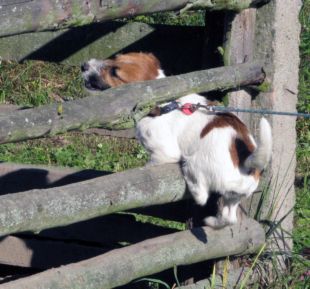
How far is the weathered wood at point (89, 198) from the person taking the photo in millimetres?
3645

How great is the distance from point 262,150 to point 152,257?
680 mm

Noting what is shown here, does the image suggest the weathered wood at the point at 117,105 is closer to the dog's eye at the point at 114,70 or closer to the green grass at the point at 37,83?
the dog's eye at the point at 114,70

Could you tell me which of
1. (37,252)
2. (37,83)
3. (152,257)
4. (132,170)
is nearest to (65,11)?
(132,170)

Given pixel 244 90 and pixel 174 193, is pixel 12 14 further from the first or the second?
pixel 244 90

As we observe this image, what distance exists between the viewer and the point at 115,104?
3.96 metres

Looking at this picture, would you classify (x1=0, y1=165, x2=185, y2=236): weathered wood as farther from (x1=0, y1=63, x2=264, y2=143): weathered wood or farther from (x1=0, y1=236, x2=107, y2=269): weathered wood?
(x1=0, y1=236, x2=107, y2=269): weathered wood

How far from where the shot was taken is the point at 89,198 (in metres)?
3.97

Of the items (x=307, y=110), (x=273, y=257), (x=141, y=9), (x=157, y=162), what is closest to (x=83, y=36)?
(x=157, y=162)

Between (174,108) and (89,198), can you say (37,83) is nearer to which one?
(174,108)

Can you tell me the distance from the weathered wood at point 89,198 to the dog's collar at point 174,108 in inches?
10.7

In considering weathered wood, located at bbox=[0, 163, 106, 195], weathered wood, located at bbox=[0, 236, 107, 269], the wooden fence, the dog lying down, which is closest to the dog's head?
the dog lying down

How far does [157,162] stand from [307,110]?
2855 millimetres

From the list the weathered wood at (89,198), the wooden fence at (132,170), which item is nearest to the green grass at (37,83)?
the wooden fence at (132,170)

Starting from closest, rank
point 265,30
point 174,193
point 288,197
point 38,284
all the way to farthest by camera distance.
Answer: point 38,284
point 174,193
point 265,30
point 288,197
